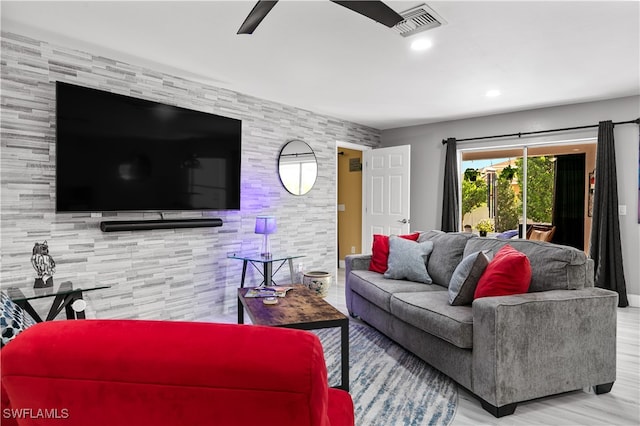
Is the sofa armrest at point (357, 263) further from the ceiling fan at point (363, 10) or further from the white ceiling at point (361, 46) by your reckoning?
the ceiling fan at point (363, 10)

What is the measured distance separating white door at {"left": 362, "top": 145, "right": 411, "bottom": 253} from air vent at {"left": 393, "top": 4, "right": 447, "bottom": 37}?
9.60 feet

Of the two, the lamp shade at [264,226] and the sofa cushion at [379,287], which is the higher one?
the lamp shade at [264,226]

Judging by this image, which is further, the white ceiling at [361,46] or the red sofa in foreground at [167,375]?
the white ceiling at [361,46]

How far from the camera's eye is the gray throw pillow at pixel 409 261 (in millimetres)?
3402

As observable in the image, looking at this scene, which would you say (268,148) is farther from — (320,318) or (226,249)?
(320,318)

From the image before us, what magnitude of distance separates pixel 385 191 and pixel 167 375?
5.30 m

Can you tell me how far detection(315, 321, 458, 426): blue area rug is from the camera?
2086 millimetres

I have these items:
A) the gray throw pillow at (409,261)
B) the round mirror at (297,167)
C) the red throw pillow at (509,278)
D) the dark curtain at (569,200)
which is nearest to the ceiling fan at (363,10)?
the red throw pillow at (509,278)

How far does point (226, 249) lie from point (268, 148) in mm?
1304

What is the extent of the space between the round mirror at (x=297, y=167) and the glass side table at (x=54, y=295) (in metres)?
2.57

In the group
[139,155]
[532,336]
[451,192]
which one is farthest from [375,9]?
[451,192]

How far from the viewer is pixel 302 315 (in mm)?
2379

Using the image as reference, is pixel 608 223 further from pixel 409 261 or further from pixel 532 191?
pixel 409 261

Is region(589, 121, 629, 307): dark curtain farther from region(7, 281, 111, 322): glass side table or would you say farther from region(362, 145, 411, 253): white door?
region(7, 281, 111, 322): glass side table
